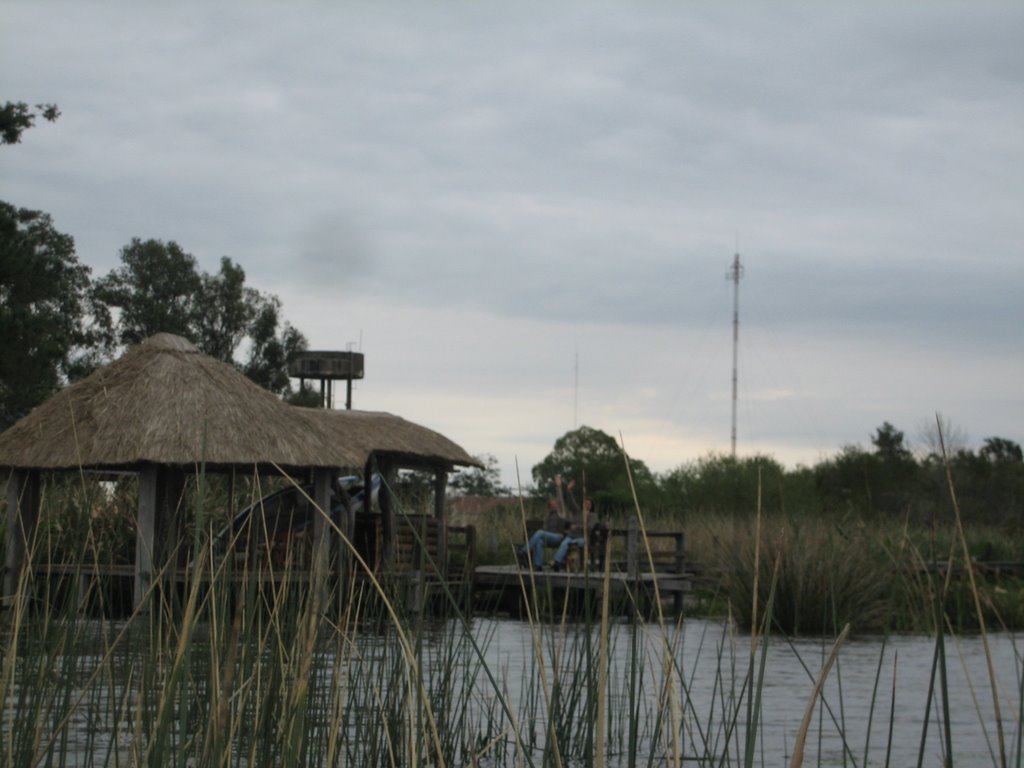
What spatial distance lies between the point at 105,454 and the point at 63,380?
18284 millimetres

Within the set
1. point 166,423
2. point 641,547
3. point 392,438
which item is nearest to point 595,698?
point 166,423

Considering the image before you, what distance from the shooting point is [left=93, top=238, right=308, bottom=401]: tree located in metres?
42.2

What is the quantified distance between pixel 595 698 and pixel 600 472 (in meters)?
31.7

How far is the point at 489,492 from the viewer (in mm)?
28703

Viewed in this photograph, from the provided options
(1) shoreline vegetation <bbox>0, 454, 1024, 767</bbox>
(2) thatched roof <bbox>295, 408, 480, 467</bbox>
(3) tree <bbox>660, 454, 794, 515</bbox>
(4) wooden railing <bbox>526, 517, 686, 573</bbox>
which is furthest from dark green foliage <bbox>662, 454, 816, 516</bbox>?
(1) shoreline vegetation <bbox>0, 454, 1024, 767</bbox>

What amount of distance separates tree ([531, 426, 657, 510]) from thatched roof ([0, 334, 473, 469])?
1274 cm

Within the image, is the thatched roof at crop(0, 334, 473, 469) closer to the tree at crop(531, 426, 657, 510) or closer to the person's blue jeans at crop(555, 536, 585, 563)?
the person's blue jeans at crop(555, 536, 585, 563)

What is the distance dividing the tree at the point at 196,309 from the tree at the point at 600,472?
28.0ft

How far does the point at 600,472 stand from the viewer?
35.5 metres

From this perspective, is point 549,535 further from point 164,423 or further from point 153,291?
point 153,291

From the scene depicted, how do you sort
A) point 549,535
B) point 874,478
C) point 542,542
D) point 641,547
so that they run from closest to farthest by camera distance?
point 549,535
point 542,542
point 641,547
point 874,478

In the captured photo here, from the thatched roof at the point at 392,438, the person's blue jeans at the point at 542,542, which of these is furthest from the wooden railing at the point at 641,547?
the thatched roof at the point at 392,438

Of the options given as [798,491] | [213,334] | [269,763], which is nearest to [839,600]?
[269,763]

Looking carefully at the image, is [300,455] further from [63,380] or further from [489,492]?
[63,380]
